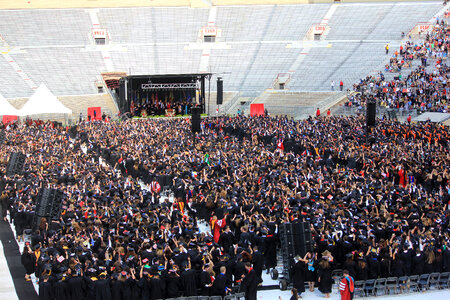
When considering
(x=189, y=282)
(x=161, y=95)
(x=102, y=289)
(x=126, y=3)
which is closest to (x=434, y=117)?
(x=161, y=95)

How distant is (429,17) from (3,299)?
4885 centimetres

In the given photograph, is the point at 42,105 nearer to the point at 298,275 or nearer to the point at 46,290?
the point at 46,290

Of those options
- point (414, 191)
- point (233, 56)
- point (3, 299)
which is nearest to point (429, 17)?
point (233, 56)

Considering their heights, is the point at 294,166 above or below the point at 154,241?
above

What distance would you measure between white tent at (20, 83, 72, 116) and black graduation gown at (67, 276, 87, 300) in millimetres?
23114

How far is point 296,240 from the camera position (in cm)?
1328

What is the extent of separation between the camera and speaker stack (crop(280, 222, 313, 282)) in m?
13.2

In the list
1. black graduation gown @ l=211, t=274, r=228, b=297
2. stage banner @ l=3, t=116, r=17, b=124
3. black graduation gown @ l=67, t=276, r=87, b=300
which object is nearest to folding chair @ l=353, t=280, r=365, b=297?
black graduation gown @ l=211, t=274, r=228, b=297

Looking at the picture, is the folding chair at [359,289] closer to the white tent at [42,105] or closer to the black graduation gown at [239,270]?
the black graduation gown at [239,270]

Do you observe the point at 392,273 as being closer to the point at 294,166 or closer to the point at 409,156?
the point at 294,166

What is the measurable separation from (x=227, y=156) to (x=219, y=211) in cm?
691

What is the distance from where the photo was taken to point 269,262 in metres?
14.7

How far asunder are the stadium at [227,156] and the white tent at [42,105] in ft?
0.39

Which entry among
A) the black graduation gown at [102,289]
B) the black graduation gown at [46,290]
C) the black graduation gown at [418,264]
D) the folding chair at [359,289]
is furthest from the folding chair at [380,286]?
the black graduation gown at [46,290]
